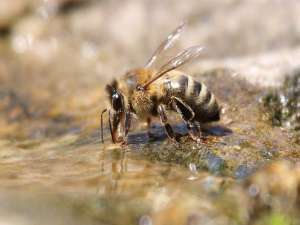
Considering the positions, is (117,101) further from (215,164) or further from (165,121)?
(215,164)

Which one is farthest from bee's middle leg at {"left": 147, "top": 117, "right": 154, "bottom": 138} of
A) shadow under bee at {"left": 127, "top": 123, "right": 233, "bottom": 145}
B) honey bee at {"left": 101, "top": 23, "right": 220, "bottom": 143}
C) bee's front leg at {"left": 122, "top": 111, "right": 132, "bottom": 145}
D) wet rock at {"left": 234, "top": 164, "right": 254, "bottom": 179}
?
wet rock at {"left": 234, "top": 164, "right": 254, "bottom": 179}

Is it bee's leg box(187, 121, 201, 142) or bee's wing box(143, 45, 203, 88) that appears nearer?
bee's leg box(187, 121, 201, 142)

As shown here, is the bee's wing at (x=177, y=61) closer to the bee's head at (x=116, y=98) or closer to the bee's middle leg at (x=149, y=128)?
the bee's head at (x=116, y=98)

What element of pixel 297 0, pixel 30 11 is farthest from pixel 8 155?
pixel 30 11

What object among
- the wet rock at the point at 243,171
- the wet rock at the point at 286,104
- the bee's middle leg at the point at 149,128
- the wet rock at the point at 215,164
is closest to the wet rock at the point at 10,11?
the bee's middle leg at the point at 149,128

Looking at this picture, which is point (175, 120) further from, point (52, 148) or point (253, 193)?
point (253, 193)

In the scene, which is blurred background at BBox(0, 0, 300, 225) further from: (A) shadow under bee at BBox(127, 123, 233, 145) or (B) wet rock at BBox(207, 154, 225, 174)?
(A) shadow under bee at BBox(127, 123, 233, 145)
